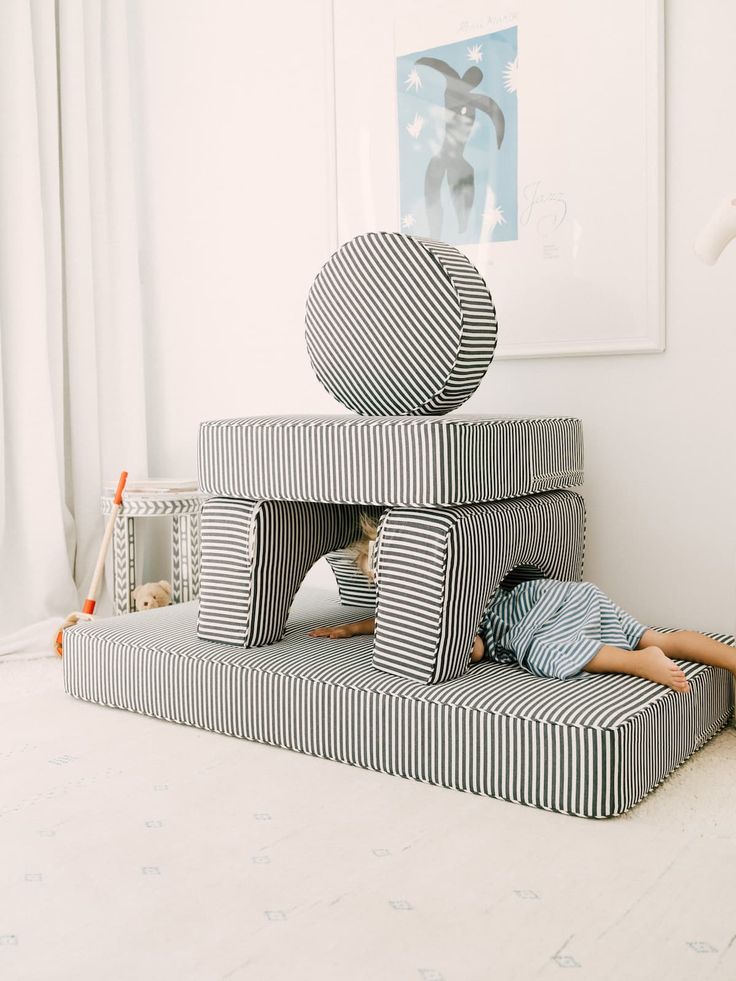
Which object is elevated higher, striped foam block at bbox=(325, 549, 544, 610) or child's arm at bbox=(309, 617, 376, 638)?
striped foam block at bbox=(325, 549, 544, 610)

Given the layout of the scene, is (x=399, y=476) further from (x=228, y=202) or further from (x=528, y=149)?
(x=228, y=202)

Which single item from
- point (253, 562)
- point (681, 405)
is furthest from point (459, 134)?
point (253, 562)

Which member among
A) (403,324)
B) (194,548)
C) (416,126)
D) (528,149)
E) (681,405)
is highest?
(416,126)

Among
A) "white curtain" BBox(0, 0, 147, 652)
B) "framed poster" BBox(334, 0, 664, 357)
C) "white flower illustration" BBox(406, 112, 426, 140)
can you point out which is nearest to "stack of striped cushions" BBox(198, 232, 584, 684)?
"framed poster" BBox(334, 0, 664, 357)

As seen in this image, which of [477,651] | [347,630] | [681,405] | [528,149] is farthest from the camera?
[528,149]

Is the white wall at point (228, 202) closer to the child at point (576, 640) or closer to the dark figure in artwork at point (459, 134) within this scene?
the dark figure in artwork at point (459, 134)

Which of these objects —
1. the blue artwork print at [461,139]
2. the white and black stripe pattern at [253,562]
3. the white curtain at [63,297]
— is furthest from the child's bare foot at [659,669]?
the white curtain at [63,297]

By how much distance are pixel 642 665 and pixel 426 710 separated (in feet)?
1.37

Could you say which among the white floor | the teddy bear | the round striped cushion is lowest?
the white floor

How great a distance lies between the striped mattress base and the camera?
64.6 inches

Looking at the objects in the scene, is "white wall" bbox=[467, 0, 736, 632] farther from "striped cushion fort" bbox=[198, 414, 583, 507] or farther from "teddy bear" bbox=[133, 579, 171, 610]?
"teddy bear" bbox=[133, 579, 171, 610]

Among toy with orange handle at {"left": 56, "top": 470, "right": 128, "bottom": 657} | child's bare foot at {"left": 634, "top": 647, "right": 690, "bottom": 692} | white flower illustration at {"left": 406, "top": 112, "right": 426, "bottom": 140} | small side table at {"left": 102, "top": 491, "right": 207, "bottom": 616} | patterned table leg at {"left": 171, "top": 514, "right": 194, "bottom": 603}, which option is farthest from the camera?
patterned table leg at {"left": 171, "top": 514, "right": 194, "bottom": 603}

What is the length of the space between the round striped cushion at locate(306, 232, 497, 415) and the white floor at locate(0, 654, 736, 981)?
0.79 meters

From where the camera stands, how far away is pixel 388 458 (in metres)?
1.89
